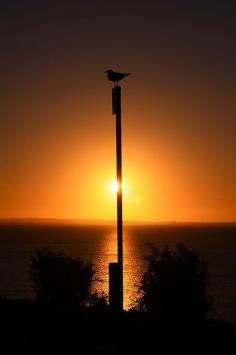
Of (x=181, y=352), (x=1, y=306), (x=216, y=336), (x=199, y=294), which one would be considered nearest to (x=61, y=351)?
(x=181, y=352)

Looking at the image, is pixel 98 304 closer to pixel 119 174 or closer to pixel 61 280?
pixel 61 280

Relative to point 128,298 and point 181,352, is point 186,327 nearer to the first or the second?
point 181,352

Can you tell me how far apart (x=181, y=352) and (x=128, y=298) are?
293 feet

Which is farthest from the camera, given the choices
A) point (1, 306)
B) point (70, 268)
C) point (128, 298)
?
point (128, 298)

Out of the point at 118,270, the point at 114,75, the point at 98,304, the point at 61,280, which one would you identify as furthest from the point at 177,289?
the point at 114,75

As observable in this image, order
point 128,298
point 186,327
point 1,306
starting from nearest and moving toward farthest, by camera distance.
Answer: point 186,327 → point 1,306 → point 128,298

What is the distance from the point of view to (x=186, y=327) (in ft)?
55.0

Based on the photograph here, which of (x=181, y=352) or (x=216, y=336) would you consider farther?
(x=216, y=336)

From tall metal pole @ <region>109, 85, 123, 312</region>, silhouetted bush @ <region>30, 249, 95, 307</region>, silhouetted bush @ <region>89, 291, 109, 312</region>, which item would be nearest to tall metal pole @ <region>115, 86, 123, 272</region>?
tall metal pole @ <region>109, 85, 123, 312</region>

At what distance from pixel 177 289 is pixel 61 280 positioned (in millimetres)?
5160

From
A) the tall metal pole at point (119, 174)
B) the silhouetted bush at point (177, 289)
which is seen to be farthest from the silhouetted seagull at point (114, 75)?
the silhouetted bush at point (177, 289)

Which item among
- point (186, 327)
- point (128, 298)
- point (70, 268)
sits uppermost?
point (70, 268)

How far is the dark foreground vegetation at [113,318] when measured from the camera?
1369 centimetres

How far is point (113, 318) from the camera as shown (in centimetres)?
1719
